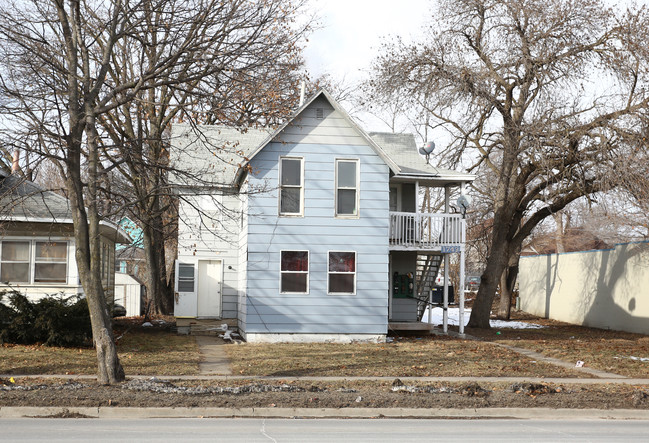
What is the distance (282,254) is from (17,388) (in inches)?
407

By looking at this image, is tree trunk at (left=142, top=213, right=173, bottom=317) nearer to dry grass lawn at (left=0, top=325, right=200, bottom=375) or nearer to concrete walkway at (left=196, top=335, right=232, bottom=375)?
concrete walkway at (left=196, top=335, right=232, bottom=375)

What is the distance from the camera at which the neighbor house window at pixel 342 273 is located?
69.2 feet

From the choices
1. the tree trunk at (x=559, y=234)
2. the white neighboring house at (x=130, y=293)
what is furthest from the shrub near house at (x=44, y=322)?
the tree trunk at (x=559, y=234)

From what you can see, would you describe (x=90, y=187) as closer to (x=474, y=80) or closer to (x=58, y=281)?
(x=58, y=281)

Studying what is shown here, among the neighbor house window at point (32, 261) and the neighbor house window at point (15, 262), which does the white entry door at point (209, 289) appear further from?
the neighbor house window at point (15, 262)

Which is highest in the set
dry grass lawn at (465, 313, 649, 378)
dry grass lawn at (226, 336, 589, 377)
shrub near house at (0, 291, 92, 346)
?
shrub near house at (0, 291, 92, 346)

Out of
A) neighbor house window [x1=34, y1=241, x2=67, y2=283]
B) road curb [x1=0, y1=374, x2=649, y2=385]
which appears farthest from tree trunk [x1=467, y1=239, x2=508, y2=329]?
neighbor house window [x1=34, y1=241, x2=67, y2=283]

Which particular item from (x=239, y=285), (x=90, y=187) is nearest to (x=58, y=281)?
(x=239, y=285)

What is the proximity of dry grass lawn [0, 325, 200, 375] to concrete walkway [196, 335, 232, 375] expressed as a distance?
7.4 inches

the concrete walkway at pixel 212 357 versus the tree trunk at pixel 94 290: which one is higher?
the tree trunk at pixel 94 290

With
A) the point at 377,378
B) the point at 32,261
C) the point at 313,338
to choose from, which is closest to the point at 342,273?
the point at 313,338

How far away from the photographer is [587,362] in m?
17.2

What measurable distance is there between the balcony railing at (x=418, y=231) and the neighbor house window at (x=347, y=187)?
1587 millimetres

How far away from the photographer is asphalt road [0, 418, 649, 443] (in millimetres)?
9016
